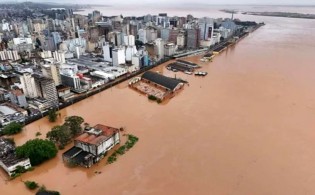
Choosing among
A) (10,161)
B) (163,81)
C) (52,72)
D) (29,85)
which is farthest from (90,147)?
(163,81)

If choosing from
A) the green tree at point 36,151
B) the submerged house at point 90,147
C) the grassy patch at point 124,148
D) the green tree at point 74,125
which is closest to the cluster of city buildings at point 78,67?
the submerged house at point 90,147

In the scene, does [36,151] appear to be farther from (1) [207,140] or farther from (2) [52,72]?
(2) [52,72]

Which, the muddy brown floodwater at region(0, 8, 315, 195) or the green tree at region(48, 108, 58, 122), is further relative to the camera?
the green tree at region(48, 108, 58, 122)

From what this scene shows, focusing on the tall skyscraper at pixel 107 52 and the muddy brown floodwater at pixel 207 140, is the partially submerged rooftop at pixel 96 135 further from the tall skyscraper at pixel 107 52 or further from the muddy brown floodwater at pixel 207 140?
the tall skyscraper at pixel 107 52

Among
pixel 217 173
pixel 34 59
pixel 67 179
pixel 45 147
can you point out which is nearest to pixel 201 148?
pixel 217 173

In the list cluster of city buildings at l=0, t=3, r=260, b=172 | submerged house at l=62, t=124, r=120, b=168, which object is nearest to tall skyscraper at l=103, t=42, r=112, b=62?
cluster of city buildings at l=0, t=3, r=260, b=172

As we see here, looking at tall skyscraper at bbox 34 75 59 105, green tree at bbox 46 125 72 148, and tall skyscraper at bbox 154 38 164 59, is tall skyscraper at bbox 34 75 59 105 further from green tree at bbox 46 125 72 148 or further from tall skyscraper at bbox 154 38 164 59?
tall skyscraper at bbox 154 38 164 59
